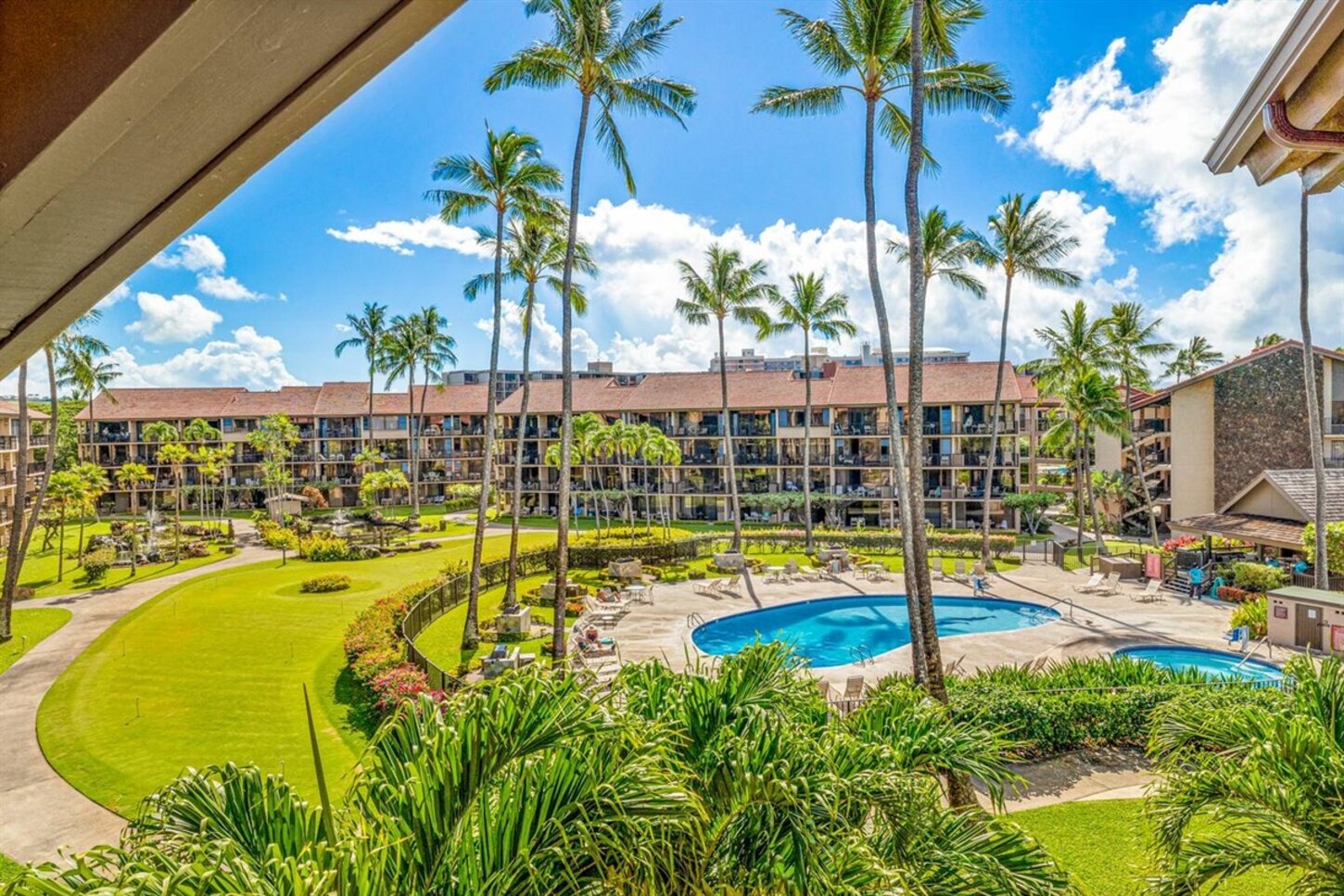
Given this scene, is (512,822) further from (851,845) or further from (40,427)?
(40,427)

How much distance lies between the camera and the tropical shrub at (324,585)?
26625 mm

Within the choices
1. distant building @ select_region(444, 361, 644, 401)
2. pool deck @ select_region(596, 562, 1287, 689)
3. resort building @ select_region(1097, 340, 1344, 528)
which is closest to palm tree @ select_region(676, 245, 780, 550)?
pool deck @ select_region(596, 562, 1287, 689)

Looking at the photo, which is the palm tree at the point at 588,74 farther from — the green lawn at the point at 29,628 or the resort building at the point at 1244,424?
the resort building at the point at 1244,424

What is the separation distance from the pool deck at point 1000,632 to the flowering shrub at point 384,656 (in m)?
4.38

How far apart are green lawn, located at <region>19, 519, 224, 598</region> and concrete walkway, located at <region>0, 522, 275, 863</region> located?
5.95 metres

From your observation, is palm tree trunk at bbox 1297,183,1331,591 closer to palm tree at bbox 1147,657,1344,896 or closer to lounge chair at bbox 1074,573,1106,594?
lounge chair at bbox 1074,573,1106,594

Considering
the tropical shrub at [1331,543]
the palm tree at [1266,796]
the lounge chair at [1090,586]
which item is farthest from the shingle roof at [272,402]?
the palm tree at [1266,796]

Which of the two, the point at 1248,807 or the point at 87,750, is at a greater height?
the point at 1248,807

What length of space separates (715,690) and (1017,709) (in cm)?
1051

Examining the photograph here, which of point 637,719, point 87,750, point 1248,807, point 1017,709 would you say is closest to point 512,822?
point 637,719

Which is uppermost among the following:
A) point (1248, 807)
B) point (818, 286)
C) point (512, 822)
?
point (818, 286)

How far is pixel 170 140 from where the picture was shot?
1.42 m

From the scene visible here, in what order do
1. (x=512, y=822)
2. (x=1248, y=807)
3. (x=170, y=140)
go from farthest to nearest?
(x=1248, y=807)
(x=512, y=822)
(x=170, y=140)

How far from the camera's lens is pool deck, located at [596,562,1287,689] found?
1861 centimetres
